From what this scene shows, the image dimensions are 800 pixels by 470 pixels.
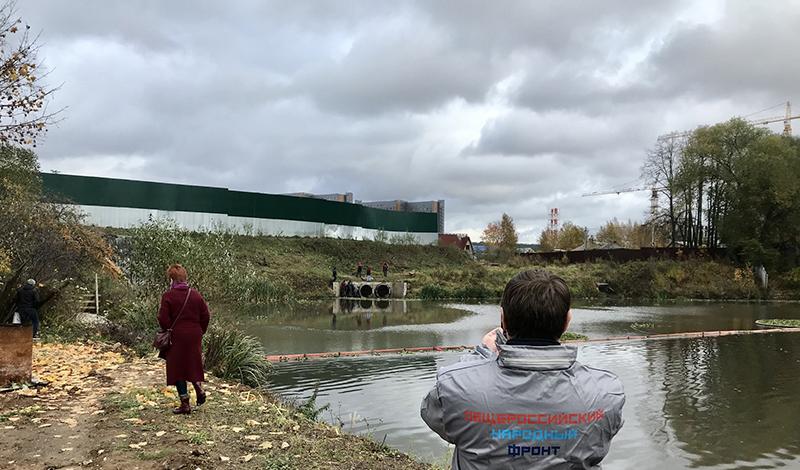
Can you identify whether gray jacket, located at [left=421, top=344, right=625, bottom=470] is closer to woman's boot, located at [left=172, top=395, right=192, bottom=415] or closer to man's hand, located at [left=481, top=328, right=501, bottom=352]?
man's hand, located at [left=481, top=328, right=501, bottom=352]

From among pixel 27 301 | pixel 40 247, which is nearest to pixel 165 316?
pixel 27 301

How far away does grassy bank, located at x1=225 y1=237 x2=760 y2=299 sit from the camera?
3966cm

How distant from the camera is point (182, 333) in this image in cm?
650

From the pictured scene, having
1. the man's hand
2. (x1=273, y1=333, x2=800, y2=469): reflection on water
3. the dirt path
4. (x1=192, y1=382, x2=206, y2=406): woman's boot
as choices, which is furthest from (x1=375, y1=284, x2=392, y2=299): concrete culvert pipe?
the man's hand

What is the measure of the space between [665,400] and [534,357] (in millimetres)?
8500

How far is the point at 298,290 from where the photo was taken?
38031 millimetres

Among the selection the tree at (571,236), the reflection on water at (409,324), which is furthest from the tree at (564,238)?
the reflection on water at (409,324)

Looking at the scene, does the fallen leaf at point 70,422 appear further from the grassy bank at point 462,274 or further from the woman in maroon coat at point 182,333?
the grassy bank at point 462,274

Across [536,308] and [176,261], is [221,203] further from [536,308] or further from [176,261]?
[536,308]

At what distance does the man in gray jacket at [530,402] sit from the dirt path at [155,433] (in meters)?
3.33

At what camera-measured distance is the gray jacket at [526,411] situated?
200 centimetres

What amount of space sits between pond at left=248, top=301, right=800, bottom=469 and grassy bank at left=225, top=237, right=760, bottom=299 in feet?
59.3

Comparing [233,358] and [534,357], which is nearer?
[534,357]

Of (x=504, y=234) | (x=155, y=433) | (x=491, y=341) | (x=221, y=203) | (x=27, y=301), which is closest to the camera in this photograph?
(x=491, y=341)
